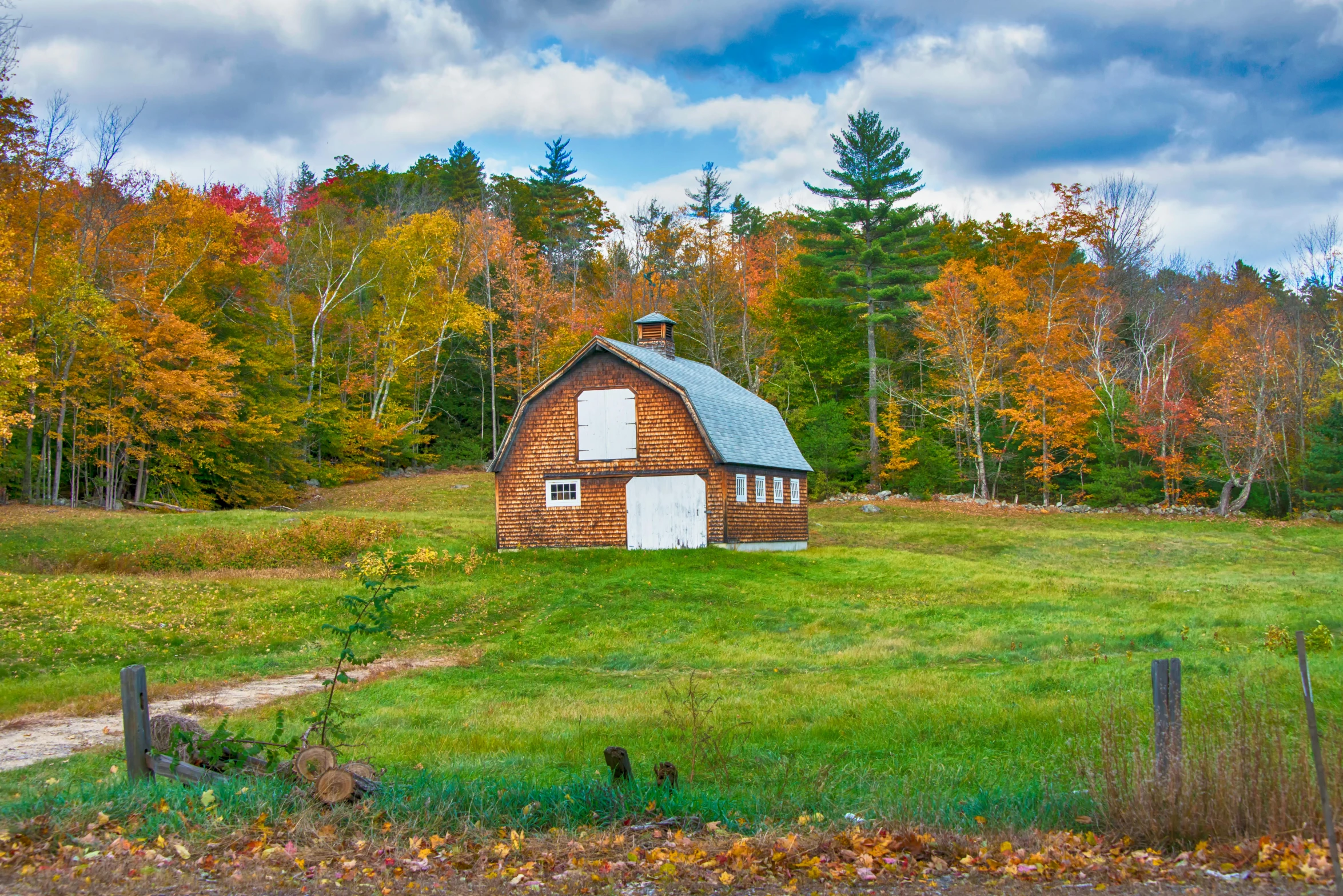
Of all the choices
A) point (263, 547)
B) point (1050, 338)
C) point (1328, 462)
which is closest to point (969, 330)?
point (1050, 338)

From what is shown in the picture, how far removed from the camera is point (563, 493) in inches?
1142

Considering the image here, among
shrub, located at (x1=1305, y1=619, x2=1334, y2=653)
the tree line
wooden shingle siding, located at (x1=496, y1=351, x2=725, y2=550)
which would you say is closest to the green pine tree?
the tree line

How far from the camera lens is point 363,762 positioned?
7.46m

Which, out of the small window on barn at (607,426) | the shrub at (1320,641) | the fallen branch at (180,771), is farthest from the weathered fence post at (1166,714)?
the small window on barn at (607,426)

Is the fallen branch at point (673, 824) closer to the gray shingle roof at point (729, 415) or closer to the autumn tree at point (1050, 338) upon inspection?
→ the gray shingle roof at point (729, 415)

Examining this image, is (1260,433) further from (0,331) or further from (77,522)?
(0,331)

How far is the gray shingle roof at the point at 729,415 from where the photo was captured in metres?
28.6

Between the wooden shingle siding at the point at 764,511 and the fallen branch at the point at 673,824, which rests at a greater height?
the wooden shingle siding at the point at 764,511

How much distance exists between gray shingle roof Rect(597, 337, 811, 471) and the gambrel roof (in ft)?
0.09

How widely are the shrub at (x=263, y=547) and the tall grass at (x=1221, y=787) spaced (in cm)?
2243

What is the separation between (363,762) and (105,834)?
66.1 inches

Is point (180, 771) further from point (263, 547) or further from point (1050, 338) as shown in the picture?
point (1050, 338)

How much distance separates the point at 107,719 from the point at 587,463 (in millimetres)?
17581

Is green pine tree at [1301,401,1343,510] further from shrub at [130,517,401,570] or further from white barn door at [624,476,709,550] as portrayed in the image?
shrub at [130,517,401,570]
